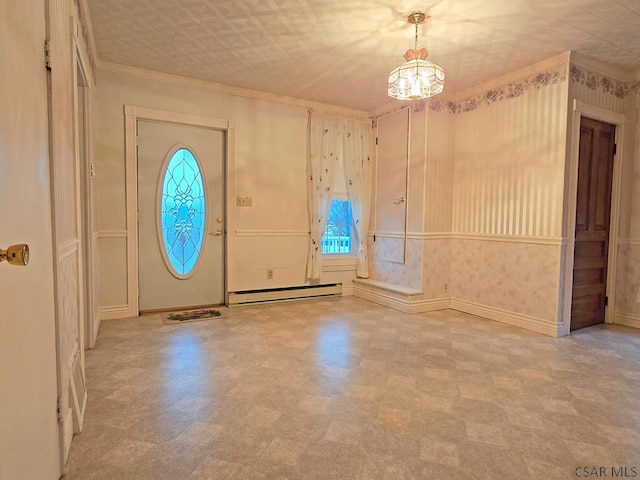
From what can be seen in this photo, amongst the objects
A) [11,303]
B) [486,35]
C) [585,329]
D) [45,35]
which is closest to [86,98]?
[45,35]

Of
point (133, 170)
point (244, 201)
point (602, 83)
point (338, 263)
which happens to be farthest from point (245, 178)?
point (602, 83)

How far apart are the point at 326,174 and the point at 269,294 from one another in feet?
5.72

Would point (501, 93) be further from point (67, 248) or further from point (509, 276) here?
point (67, 248)

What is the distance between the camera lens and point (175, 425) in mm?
1876

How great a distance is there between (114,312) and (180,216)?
1.21 m

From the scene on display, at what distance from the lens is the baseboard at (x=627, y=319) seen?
12.5 ft

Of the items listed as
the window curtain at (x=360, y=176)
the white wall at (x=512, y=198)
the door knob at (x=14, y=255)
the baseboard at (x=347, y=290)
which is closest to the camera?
the door knob at (x=14, y=255)

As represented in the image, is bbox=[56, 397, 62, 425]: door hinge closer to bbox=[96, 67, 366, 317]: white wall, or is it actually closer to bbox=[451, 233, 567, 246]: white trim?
bbox=[96, 67, 366, 317]: white wall

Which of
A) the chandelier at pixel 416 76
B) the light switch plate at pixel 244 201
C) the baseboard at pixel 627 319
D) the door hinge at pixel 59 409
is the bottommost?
the baseboard at pixel 627 319

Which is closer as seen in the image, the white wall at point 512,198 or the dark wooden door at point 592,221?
the white wall at point 512,198

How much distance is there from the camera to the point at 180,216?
4180 millimetres

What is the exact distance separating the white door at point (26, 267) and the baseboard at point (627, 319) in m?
4.88

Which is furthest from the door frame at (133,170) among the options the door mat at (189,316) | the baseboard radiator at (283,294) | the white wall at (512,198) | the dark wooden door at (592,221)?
the dark wooden door at (592,221)
